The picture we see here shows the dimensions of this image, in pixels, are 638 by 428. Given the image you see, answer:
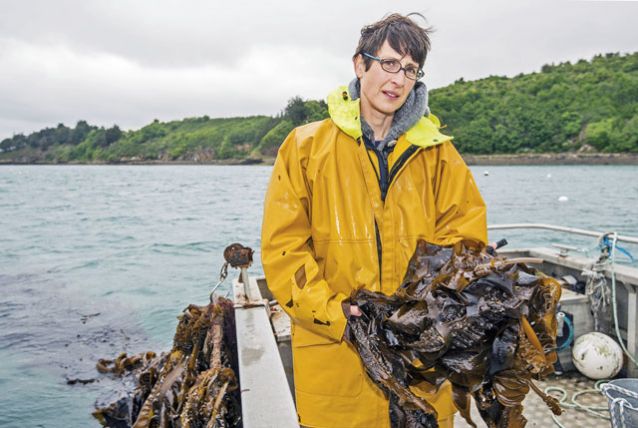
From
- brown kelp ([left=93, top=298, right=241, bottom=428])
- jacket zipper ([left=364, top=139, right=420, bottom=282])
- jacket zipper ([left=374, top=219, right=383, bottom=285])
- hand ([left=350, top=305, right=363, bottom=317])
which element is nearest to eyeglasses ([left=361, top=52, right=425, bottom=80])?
jacket zipper ([left=364, top=139, right=420, bottom=282])

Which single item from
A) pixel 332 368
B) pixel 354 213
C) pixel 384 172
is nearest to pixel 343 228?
pixel 354 213

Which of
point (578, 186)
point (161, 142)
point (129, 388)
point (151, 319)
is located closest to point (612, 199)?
point (578, 186)

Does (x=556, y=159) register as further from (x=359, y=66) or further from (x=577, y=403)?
(x=359, y=66)

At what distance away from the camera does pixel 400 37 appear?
1.99m

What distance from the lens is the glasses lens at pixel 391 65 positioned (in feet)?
6.56

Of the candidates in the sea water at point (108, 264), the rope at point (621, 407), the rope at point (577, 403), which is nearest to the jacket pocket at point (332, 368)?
the rope at point (621, 407)

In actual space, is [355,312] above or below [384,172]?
below

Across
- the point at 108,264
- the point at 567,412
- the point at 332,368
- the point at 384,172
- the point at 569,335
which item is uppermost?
the point at 384,172

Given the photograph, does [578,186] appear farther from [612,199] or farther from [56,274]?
[56,274]

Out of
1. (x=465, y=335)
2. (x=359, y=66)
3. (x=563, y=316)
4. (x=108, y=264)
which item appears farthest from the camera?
(x=108, y=264)

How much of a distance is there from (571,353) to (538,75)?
10092 cm

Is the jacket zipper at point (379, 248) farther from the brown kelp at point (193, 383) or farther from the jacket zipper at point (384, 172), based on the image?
the brown kelp at point (193, 383)

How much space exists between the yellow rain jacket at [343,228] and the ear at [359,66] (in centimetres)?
14

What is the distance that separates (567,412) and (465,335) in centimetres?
263
